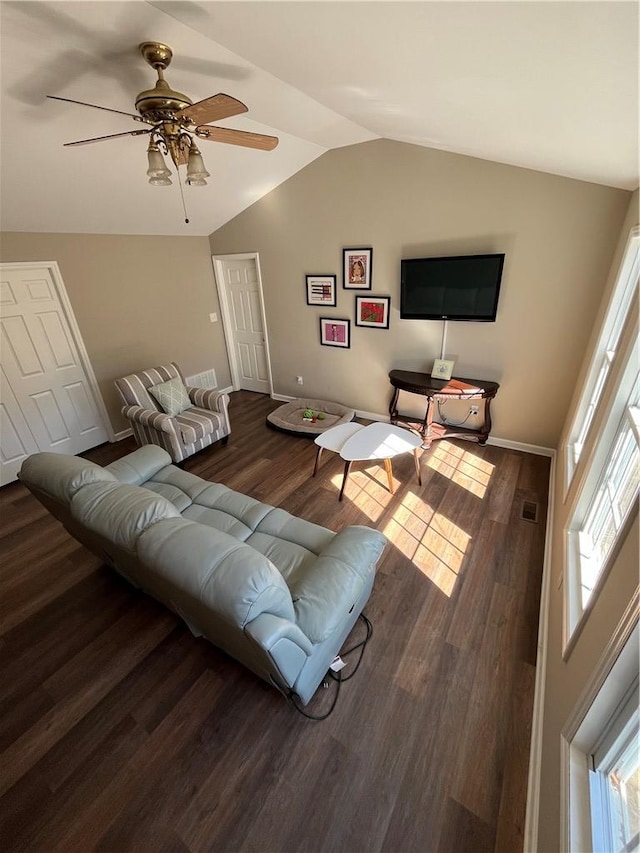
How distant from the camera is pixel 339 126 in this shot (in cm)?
280

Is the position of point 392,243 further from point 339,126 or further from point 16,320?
→ point 16,320

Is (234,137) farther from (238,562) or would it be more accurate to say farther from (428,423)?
(428,423)

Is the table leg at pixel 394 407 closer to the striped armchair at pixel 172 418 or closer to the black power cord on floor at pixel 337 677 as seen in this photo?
the striped armchair at pixel 172 418

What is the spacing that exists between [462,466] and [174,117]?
3259mm

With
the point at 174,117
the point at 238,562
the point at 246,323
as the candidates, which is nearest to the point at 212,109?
the point at 174,117

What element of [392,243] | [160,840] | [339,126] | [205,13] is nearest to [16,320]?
[205,13]

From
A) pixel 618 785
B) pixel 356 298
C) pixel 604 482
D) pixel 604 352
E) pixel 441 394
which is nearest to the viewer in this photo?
pixel 618 785

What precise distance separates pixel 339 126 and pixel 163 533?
333cm

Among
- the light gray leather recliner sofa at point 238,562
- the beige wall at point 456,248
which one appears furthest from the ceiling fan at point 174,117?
the beige wall at point 456,248

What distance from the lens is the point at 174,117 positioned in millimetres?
1575

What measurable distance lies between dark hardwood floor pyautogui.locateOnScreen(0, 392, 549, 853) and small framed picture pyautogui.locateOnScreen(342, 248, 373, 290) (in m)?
2.68

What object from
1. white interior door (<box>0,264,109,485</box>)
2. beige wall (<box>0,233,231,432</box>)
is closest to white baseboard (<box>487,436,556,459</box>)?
beige wall (<box>0,233,231,432</box>)

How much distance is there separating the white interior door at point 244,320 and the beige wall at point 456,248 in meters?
0.37

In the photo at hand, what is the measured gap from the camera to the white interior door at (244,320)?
4695mm
